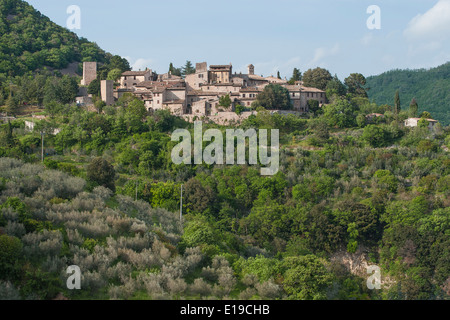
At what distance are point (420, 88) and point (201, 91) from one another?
224 feet

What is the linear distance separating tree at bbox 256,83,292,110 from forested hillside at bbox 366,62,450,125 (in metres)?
41.1

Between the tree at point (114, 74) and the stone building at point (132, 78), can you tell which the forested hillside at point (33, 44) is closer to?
the tree at point (114, 74)

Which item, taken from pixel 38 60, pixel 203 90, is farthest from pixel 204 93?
pixel 38 60

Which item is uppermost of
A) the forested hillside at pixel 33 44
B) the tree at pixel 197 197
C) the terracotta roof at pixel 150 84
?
the forested hillside at pixel 33 44

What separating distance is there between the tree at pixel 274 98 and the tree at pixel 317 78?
6.43 meters

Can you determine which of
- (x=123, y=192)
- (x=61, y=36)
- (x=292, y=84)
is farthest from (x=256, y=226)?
(x=61, y=36)

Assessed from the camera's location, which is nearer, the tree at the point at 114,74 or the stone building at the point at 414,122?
the stone building at the point at 414,122

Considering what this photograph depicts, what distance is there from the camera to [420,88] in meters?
105

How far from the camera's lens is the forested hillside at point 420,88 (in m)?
89.9

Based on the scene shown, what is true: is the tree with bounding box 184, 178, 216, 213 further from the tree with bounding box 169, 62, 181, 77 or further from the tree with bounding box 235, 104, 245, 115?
the tree with bounding box 169, 62, 181, 77

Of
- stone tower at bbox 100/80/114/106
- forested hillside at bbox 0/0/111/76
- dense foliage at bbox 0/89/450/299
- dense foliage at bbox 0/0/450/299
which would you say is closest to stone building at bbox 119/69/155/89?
dense foliage at bbox 0/0/450/299

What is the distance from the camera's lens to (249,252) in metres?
26.8

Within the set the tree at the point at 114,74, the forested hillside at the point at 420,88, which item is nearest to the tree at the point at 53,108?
the tree at the point at 114,74

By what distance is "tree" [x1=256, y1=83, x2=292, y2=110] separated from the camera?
4919cm
